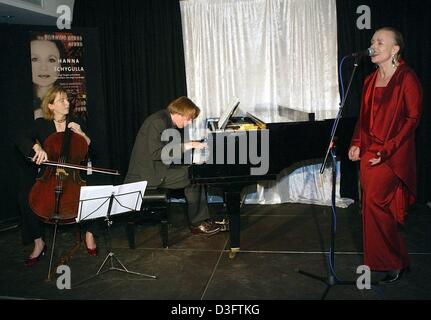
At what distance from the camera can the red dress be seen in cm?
280

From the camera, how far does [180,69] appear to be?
216 inches

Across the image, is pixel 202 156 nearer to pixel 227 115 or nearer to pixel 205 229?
pixel 227 115

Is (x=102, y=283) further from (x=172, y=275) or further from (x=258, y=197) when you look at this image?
(x=258, y=197)

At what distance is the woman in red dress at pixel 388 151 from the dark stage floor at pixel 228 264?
26cm

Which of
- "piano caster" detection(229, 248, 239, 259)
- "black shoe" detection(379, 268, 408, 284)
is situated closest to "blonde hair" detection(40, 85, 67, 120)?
"piano caster" detection(229, 248, 239, 259)

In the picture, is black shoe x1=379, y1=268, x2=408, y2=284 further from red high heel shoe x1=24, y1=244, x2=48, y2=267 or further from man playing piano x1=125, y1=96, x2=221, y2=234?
red high heel shoe x1=24, y1=244, x2=48, y2=267

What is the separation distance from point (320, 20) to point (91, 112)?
2911 mm

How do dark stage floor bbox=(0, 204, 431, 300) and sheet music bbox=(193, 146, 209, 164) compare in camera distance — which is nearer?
dark stage floor bbox=(0, 204, 431, 300)

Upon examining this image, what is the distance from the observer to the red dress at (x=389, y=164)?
9.20ft

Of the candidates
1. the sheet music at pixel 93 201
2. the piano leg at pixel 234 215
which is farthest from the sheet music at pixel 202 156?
the sheet music at pixel 93 201

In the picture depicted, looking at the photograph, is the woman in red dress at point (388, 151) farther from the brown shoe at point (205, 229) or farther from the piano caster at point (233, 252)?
the brown shoe at point (205, 229)

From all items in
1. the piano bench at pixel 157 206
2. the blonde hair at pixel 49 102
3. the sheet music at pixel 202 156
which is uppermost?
the blonde hair at pixel 49 102

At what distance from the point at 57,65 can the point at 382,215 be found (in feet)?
12.6

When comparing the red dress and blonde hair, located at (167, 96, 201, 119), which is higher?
blonde hair, located at (167, 96, 201, 119)
